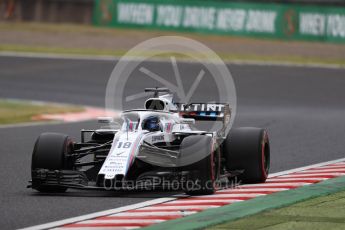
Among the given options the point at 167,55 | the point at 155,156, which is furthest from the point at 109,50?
the point at 155,156

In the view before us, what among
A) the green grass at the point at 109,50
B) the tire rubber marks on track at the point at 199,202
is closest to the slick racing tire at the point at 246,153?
the tire rubber marks on track at the point at 199,202

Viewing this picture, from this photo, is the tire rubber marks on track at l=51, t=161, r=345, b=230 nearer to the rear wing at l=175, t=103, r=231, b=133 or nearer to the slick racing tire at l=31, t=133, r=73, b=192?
the rear wing at l=175, t=103, r=231, b=133

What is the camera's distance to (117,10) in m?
46.3

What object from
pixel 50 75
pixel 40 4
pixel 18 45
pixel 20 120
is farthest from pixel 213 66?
pixel 40 4

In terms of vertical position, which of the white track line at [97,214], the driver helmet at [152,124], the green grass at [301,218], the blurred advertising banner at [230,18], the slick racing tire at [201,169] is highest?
the blurred advertising banner at [230,18]

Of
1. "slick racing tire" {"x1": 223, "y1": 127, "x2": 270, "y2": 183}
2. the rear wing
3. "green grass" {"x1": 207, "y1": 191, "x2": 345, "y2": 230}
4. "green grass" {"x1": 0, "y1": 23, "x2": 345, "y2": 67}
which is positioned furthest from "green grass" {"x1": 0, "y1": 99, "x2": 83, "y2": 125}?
"green grass" {"x1": 207, "y1": 191, "x2": 345, "y2": 230}

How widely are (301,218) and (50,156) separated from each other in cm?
355

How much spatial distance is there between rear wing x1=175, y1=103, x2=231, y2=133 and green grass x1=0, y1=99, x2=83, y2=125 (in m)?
9.99

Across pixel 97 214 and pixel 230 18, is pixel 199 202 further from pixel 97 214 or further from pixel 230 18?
pixel 230 18

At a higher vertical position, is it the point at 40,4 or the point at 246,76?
the point at 40,4

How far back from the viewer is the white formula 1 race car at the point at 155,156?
1173cm

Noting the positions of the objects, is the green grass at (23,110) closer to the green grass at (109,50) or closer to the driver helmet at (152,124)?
the driver helmet at (152,124)

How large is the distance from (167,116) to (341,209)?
308 cm

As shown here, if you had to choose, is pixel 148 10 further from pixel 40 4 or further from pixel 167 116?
pixel 167 116
